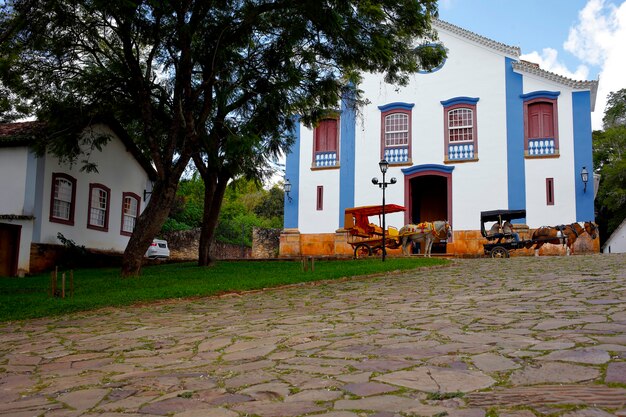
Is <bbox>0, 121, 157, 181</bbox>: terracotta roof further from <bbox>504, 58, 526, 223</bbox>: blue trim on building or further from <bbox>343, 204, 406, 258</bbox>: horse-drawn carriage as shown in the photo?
<bbox>504, 58, 526, 223</bbox>: blue trim on building

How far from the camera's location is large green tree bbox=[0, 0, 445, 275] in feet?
46.7

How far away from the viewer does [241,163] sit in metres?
18.9

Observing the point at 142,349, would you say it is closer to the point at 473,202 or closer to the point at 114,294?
the point at 114,294

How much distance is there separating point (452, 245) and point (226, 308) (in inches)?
666

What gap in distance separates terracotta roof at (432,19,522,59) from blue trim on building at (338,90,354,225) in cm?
534

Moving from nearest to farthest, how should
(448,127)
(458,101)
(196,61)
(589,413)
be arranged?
(589,413) → (196,61) → (458,101) → (448,127)

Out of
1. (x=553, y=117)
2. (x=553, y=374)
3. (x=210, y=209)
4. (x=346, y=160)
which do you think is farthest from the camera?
(x=346, y=160)

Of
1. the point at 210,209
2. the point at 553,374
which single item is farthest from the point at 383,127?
the point at 553,374

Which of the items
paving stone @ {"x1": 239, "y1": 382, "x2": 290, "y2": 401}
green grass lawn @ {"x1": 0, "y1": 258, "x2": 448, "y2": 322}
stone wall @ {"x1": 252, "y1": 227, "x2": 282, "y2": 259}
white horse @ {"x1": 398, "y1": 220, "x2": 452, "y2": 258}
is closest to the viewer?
paving stone @ {"x1": 239, "y1": 382, "x2": 290, "y2": 401}

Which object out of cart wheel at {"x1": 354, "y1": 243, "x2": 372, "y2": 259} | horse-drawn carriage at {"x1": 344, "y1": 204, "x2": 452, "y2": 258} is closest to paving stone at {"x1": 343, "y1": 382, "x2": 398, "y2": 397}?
horse-drawn carriage at {"x1": 344, "y1": 204, "x2": 452, "y2": 258}

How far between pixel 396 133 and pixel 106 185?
1206 cm

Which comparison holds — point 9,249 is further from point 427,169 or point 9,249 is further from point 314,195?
point 427,169

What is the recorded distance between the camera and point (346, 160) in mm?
27188

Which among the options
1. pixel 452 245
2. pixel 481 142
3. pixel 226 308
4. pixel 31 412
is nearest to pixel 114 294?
pixel 226 308
